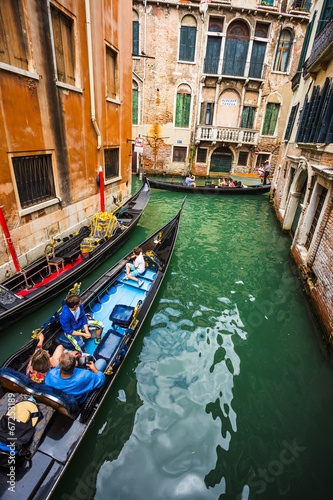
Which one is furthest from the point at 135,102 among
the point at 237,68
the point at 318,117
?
the point at 318,117

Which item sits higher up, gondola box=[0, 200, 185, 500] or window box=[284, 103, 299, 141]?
window box=[284, 103, 299, 141]

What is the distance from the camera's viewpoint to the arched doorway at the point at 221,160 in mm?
17094

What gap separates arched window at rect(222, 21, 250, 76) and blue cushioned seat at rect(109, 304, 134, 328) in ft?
52.5

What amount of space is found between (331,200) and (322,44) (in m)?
3.50

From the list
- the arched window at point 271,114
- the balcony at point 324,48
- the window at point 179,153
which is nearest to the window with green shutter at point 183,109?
the window at point 179,153

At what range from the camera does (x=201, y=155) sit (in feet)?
56.4

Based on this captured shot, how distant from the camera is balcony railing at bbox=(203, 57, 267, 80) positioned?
14.9m

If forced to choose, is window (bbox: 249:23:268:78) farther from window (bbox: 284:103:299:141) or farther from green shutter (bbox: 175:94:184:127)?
window (bbox: 284:103:299:141)

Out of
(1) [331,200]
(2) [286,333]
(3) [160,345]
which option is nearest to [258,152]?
(1) [331,200]

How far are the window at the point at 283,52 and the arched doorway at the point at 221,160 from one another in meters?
5.13

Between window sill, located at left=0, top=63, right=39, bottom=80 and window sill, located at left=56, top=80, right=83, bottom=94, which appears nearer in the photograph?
window sill, located at left=0, top=63, right=39, bottom=80

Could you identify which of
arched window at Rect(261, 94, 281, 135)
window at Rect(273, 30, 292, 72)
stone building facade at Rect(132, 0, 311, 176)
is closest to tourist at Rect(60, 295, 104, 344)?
stone building facade at Rect(132, 0, 311, 176)

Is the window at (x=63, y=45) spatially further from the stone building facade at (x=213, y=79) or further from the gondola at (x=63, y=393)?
the stone building facade at (x=213, y=79)

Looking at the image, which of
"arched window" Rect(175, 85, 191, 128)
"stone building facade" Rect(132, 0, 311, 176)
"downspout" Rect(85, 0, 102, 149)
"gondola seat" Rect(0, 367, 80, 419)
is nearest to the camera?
"gondola seat" Rect(0, 367, 80, 419)
